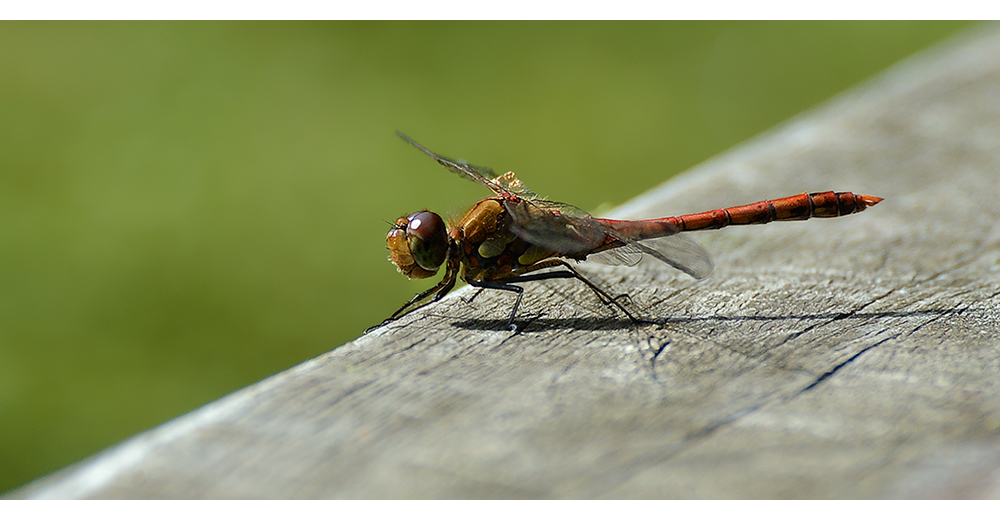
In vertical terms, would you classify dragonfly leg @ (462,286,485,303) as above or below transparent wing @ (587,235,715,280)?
above

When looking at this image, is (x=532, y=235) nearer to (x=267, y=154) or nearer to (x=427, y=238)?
(x=427, y=238)

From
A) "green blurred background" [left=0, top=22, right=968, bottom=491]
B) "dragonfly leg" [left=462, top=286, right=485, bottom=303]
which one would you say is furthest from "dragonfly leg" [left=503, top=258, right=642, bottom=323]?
"green blurred background" [left=0, top=22, right=968, bottom=491]

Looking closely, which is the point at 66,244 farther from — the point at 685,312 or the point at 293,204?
the point at 685,312

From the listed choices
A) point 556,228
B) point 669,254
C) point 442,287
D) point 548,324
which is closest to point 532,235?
point 556,228

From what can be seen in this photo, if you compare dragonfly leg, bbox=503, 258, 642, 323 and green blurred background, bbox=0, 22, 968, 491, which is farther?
green blurred background, bbox=0, 22, 968, 491

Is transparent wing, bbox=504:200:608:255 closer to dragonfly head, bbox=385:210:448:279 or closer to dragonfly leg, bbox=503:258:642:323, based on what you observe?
dragonfly leg, bbox=503:258:642:323

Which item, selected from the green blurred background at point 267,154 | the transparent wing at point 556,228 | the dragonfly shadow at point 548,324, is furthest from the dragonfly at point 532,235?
the green blurred background at point 267,154

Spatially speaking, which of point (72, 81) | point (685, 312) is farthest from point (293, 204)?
point (685, 312)
